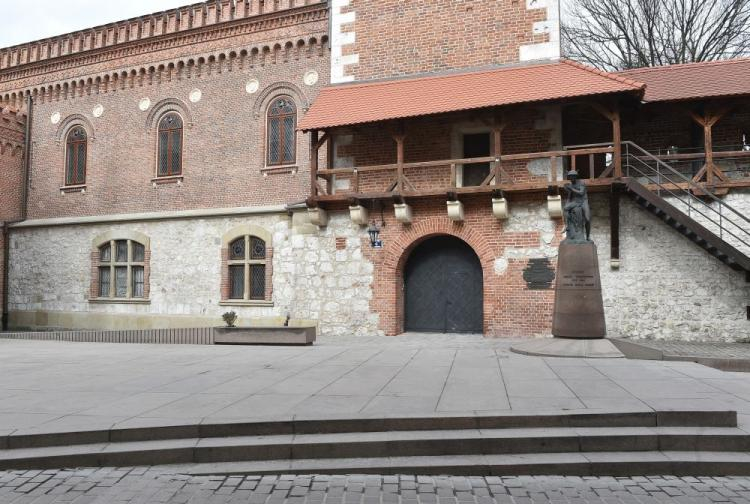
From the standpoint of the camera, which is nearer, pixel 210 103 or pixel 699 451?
pixel 699 451

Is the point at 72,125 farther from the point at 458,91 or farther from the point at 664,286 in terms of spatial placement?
the point at 664,286

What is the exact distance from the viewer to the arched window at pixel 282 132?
690 inches

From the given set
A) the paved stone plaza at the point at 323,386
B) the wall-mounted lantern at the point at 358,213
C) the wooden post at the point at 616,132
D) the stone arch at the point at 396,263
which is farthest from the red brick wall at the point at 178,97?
the paved stone plaza at the point at 323,386

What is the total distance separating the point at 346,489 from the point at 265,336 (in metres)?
8.45

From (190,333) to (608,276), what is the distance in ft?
31.6

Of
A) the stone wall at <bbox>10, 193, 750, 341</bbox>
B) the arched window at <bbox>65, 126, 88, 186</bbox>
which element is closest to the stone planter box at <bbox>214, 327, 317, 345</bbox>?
the stone wall at <bbox>10, 193, 750, 341</bbox>

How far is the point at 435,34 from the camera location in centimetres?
1585

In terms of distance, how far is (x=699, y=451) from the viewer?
17.4ft

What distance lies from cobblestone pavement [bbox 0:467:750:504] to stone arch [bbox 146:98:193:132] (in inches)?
608

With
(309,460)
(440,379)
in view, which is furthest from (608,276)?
(309,460)

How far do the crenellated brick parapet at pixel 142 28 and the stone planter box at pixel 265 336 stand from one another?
9.81 m

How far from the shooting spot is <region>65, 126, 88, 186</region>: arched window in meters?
20.8

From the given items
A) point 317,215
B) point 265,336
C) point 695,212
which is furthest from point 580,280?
point 317,215

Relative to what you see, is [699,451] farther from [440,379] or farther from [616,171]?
[616,171]
